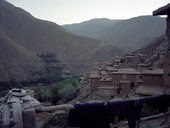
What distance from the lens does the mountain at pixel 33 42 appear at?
202ft

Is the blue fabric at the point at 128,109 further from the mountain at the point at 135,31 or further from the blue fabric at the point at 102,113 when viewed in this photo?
the mountain at the point at 135,31

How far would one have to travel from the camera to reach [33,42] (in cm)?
7969

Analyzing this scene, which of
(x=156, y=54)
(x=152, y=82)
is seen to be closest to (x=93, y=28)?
(x=156, y=54)

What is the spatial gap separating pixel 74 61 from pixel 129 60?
37975 mm

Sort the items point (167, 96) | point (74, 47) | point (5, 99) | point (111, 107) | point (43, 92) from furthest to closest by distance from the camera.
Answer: point (74, 47), point (43, 92), point (167, 96), point (111, 107), point (5, 99)

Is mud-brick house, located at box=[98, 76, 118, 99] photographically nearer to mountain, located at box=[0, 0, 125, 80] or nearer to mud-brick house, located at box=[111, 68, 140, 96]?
mud-brick house, located at box=[111, 68, 140, 96]

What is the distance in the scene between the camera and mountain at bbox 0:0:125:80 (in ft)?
202

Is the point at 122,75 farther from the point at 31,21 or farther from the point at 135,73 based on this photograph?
the point at 31,21

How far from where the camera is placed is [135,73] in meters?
20.7

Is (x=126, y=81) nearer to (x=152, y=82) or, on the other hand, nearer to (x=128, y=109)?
A: (x=152, y=82)

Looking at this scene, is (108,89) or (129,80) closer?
(129,80)

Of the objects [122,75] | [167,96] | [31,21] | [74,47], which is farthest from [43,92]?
[31,21]

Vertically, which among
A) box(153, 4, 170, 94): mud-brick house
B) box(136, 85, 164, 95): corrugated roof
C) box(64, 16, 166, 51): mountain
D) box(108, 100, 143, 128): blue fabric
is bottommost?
box(136, 85, 164, 95): corrugated roof

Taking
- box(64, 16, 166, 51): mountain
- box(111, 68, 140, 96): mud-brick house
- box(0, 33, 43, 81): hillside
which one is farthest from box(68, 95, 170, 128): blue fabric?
box(64, 16, 166, 51): mountain
